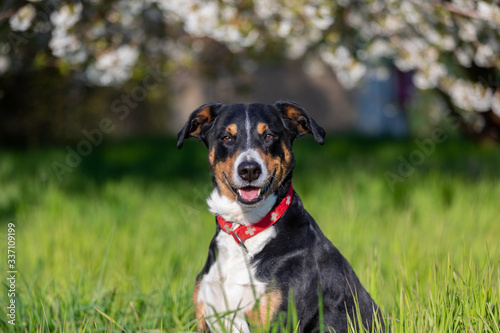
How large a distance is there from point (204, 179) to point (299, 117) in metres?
5.29

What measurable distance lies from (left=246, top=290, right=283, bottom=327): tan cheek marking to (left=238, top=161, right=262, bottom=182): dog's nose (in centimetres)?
63

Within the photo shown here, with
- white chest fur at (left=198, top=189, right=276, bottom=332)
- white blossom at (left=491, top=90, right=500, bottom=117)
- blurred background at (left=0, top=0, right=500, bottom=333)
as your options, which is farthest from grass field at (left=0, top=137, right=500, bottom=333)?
white blossom at (left=491, top=90, right=500, bottom=117)

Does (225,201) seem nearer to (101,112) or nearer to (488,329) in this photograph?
(488,329)

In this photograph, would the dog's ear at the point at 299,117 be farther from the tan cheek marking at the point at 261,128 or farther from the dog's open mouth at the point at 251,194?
the dog's open mouth at the point at 251,194

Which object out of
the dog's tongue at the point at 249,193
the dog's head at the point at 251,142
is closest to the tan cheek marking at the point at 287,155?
the dog's head at the point at 251,142

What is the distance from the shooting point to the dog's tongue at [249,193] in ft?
10.9

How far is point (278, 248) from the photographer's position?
3154mm

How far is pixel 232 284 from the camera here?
3127 mm

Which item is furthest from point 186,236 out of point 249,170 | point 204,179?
point 204,179

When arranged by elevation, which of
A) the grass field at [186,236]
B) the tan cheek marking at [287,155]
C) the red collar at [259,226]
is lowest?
the grass field at [186,236]

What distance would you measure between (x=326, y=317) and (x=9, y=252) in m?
3.35

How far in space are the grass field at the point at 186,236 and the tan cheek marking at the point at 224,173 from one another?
72cm

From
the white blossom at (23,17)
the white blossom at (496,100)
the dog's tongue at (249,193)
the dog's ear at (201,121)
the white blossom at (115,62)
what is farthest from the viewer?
the white blossom at (115,62)

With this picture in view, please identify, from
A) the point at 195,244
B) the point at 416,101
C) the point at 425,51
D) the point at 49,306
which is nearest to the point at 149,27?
the point at 425,51
